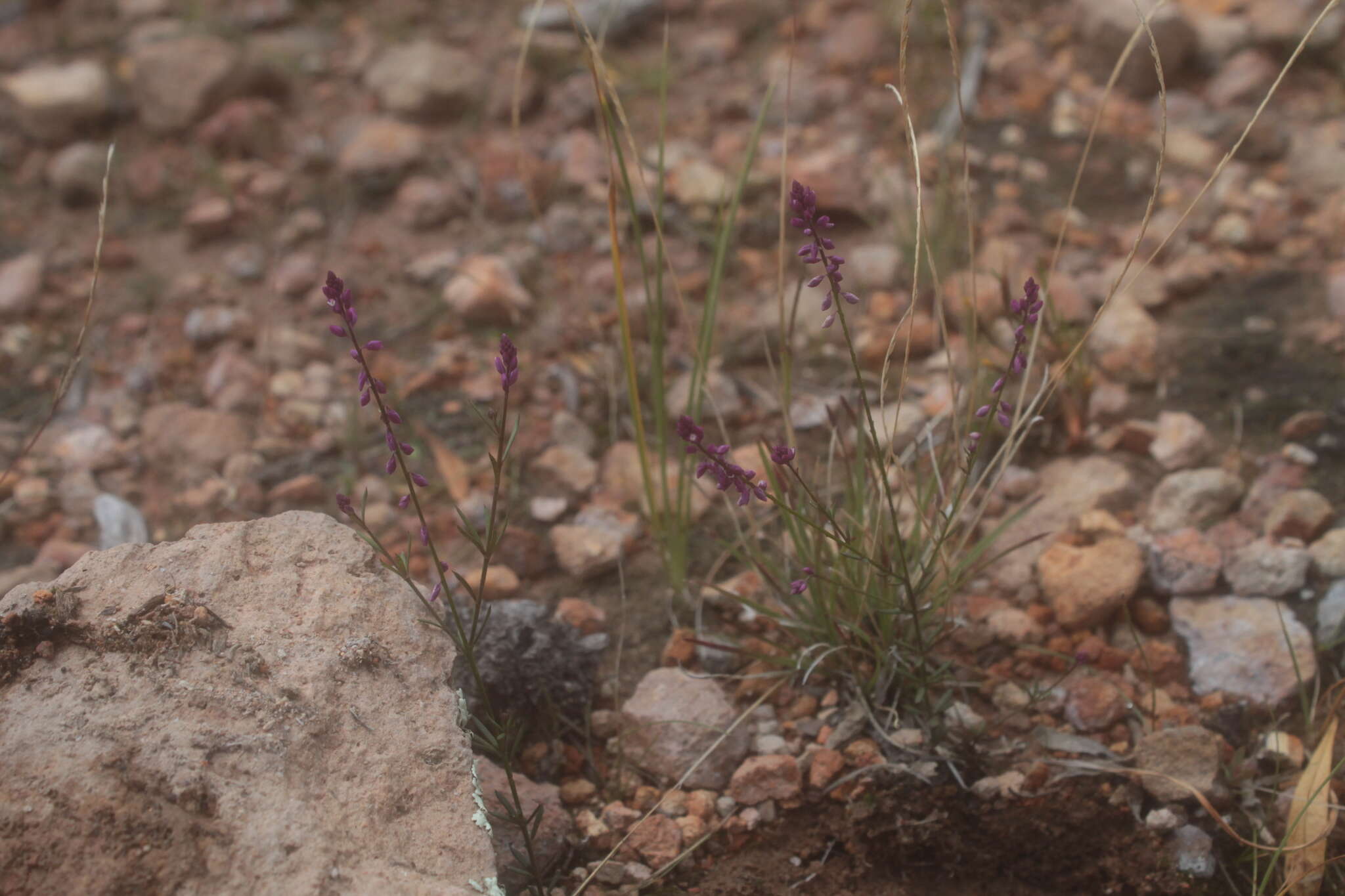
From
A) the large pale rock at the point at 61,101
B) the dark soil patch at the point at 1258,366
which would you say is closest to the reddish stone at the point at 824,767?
the dark soil patch at the point at 1258,366

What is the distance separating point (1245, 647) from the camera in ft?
6.55

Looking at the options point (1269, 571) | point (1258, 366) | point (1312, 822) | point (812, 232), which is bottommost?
point (1312, 822)

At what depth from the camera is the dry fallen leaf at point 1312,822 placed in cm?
168

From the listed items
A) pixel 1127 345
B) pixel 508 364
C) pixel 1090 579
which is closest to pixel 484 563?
pixel 508 364

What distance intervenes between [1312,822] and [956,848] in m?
0.54

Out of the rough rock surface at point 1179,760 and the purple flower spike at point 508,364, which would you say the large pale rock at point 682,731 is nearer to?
the rough rock surface at point 1179,760

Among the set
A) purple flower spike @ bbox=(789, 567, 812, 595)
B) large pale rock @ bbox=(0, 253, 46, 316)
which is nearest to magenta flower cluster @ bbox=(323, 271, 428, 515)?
purple flower spike @ bbox=(789, 567, 812, 595)

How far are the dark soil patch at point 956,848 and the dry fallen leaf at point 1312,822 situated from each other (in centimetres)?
18

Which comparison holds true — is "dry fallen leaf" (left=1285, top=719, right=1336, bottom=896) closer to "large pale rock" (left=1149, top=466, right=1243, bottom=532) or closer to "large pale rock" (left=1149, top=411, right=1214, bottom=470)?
"large pale rock" (left=1149, top=466, right=1243, bottom=532)

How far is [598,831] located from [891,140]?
2302 millimetres

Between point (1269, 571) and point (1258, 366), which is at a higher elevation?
point (1258, 366)

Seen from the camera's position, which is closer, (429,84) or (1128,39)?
(1128,39)

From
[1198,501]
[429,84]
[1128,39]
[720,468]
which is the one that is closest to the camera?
[720,468]

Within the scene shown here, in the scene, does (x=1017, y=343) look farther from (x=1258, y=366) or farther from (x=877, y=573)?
(x=1258, y=366)
